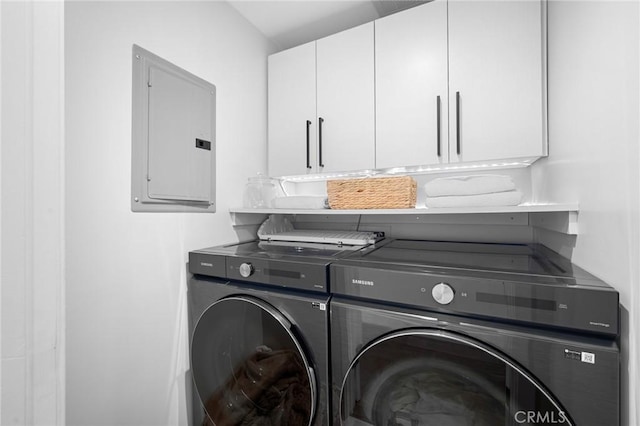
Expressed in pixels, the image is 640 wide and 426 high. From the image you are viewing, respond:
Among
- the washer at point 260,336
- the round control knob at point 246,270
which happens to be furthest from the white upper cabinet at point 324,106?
the round control knob at point 246,270

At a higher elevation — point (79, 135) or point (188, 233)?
point (79, 135)

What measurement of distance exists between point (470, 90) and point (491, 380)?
3.98 feet

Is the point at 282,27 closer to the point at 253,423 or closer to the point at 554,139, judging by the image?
the point at 554,139

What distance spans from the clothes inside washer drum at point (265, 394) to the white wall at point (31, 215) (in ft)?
2.65

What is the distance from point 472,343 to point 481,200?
2.04 feet

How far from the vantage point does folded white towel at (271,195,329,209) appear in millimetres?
1540

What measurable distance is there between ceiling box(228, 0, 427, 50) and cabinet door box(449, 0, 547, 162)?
0.42 m

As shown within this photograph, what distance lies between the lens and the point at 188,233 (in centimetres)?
137

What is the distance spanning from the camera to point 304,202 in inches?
61.2

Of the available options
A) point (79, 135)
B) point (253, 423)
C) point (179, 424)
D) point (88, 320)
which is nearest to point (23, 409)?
point (88, 320)

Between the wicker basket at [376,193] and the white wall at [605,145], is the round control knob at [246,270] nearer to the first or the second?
the wicker basket at [376,193]

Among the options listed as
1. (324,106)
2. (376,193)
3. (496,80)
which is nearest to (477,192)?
(376,193)

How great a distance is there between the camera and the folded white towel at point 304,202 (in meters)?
1.54

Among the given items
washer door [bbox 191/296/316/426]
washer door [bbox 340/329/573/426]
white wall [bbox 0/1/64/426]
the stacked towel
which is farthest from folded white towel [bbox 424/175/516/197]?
white wall [bbox 0/1/64/426]
